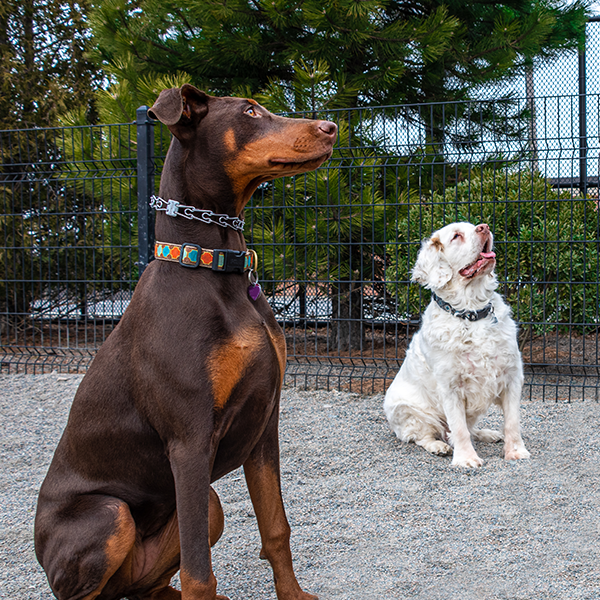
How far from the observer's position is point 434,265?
4.26 m

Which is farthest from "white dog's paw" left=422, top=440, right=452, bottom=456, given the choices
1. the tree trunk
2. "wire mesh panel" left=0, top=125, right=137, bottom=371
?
"wire mesh panel" left=0, top=125, right=137, bottom=371

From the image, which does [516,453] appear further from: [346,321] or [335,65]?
[335,65]

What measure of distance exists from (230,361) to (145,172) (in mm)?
4471

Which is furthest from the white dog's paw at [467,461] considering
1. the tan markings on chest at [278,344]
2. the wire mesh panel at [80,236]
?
the wire mesh panel at [80,236]

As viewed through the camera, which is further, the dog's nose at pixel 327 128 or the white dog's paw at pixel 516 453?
the white dog's paw at pixel 516 453

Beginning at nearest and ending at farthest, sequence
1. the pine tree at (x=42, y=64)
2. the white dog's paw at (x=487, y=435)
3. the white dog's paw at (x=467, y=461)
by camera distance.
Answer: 1. the white dog's paw at (x=467, y=461)
2. the white dog's paw at (x=487, y=435)
3. the pine tree at (x=42, y=64)

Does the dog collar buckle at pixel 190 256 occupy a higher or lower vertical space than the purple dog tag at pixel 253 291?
higher

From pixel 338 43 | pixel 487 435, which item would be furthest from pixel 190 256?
pixel 338 43

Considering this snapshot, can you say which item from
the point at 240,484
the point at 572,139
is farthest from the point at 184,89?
the point at 572,139

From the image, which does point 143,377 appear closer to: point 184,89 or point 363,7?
point 184,89

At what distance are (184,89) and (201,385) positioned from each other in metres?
0.95

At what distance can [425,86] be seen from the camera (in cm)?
758

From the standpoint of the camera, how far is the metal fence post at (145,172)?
19.0 ft

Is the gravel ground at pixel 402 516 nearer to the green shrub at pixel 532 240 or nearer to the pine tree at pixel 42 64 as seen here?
the green shrub at pixel 532 240
